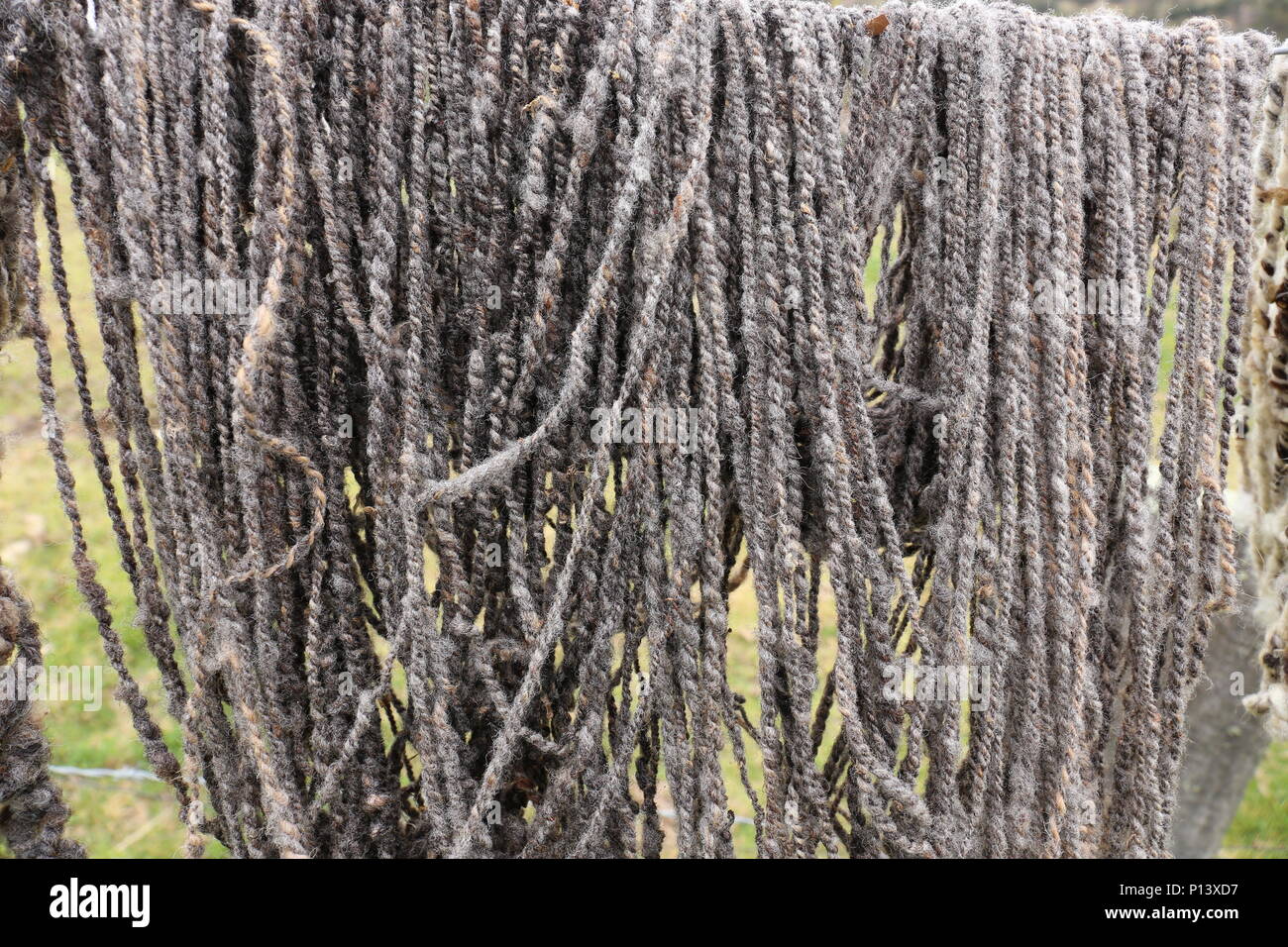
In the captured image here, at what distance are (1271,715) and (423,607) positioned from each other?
3.39 ft

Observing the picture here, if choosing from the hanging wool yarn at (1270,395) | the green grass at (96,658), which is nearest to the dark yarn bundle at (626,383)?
the hanging wool yarn at (1270,395)

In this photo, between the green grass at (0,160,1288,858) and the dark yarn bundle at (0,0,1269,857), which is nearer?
the dark yarn bundle at (0,0,1269,857)

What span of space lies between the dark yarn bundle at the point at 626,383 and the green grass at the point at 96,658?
3.51 ft

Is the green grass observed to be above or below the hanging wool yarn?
below

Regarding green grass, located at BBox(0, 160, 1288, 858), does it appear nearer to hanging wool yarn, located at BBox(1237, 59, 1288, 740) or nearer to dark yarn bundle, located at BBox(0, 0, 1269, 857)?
dark yarn bundle, located at BBox(0, 0, 1269, 857)

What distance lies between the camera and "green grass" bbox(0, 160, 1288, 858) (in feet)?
6.65

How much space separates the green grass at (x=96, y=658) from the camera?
6.65ft

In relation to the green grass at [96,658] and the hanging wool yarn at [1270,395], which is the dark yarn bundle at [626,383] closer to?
the hanging wool yarn at [1270,395]

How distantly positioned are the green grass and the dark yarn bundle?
107cm

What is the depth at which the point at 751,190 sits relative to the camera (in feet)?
3.10

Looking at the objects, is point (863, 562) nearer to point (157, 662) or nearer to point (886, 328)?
point (886, 328)

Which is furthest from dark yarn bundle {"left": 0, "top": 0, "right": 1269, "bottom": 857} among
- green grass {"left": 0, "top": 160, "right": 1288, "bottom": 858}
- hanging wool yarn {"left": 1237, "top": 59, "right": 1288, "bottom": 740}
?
green grass {"left": 0, "top": 160, "right": 1288, "bottom": 858}

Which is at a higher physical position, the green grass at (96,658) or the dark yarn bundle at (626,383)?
the dark yarn bundle at (626,383)

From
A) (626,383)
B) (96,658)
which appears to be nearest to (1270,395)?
(626,383)
